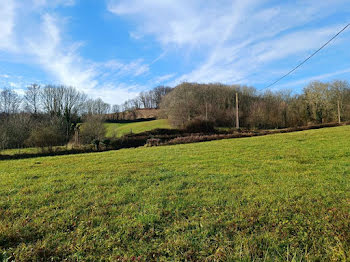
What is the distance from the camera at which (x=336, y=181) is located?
469cm

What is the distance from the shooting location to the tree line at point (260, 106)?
1674 inches

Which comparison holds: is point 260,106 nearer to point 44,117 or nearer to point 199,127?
point 199,127

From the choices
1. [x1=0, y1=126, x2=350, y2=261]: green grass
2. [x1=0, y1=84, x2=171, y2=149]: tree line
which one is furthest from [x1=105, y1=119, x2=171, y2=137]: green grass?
[x1=0, y1=126, x2=350, y2=261]: green grass

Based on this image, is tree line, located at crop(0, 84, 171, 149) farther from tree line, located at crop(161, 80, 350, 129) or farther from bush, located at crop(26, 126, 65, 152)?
tree line, located at crop(161, 80, 350, 129)

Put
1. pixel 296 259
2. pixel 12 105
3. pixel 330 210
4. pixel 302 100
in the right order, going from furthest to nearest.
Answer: pixel 302 100, pixel 12 105, pixel 330 210, pixel 296 259

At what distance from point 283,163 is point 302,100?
171ft

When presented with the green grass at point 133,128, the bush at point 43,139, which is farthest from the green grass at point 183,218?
the green grass at point 133,128

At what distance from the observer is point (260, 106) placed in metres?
48.8

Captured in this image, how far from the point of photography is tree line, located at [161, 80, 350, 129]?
4253 cm

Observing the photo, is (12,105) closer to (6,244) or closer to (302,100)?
(6,244)

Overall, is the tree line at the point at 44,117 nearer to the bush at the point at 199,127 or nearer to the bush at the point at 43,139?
the bush at the point at 43,139

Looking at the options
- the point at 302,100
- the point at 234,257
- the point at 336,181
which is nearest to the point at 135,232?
the point at 234,257

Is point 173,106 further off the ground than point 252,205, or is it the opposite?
point 173,106

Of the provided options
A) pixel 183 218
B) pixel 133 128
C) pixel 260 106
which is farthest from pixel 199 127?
pixel 183 218
